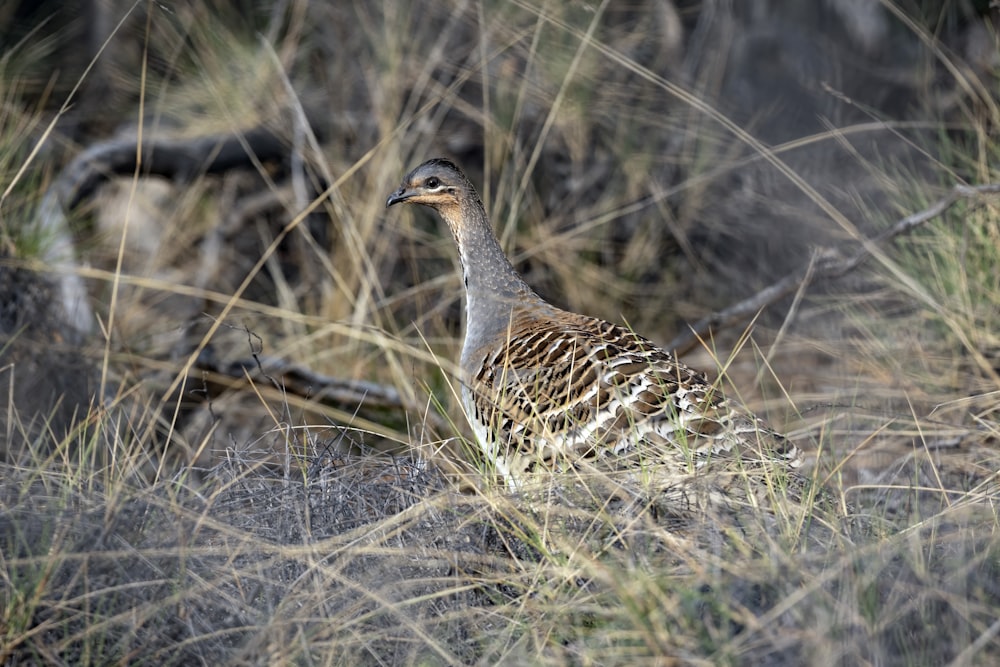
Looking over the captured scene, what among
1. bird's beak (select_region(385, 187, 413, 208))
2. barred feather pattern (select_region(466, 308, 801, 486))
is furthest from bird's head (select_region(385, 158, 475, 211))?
barred feather pattern (select_region(466, 308, 801, 486))

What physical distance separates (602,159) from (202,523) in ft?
12.5

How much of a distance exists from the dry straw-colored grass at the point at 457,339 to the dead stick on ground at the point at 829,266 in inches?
5.4

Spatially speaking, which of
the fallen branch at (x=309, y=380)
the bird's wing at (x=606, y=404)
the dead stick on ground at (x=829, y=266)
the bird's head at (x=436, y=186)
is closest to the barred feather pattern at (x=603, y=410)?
the bird's wing at (x=606, y=404)

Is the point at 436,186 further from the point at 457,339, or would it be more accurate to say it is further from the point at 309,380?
the point at 457,339

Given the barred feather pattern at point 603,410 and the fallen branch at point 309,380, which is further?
the fallen branch at point 309,380

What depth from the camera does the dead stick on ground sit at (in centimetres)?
369

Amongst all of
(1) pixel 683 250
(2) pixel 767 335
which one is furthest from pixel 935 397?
(1) pixel 683 250

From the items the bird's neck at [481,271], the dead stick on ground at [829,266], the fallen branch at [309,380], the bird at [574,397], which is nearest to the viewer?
the bird at [574,397]

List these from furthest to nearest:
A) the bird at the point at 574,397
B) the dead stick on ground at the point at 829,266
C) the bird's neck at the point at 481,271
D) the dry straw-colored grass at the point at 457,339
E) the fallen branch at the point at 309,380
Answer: the fallen branch at the point at 309,380 < the bird's neck at the point at 481,271 < the dead stick on ground at the point at 829,266 < the bird at the point at 574,397 < the dry straw-colored grass at the point at 457,339

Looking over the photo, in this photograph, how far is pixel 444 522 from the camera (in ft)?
9.07

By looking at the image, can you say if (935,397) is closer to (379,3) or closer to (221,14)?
(379,3)

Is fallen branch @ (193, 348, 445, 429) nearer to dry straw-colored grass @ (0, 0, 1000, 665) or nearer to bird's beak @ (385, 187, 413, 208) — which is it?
dry straw-colored grass @ (0, 0, 1000, 665)

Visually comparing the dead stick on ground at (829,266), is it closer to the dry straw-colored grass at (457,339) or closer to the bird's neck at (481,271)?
the dry straw-colored grass at (457,339)

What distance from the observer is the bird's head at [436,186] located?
13.2ft
